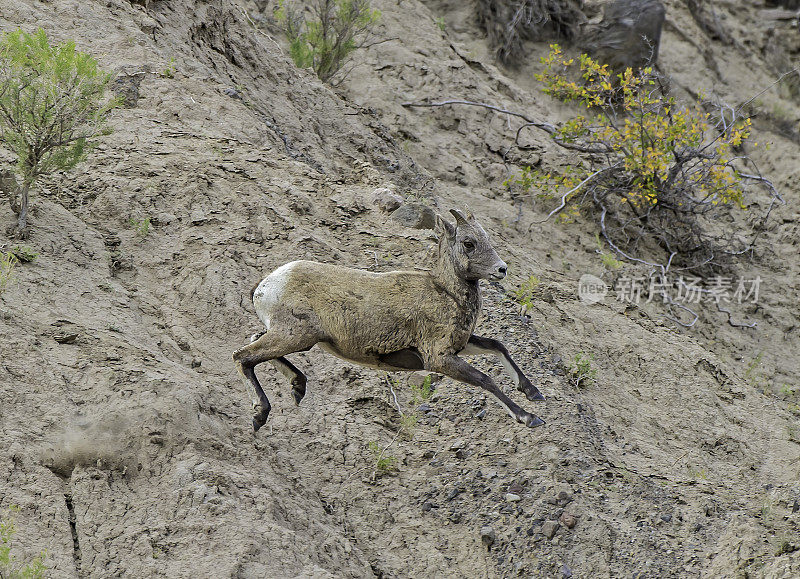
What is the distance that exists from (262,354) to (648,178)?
28.5 ft

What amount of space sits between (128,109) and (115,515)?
549 centimetres

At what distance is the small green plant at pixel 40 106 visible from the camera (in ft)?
24.8

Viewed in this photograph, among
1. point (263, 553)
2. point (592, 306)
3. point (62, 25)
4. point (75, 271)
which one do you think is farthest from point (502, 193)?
point (263, 553)

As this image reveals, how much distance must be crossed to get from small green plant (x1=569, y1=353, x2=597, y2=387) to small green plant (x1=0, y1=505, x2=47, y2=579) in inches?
200

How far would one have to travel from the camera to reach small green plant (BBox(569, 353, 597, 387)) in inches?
334

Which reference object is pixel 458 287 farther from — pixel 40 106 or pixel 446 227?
pixel 40 106

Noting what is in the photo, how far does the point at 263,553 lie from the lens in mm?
5398

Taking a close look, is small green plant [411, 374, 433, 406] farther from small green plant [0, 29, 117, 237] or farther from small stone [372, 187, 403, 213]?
small green plant [0, 29, 117, 237]

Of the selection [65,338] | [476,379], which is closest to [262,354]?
[476,379]

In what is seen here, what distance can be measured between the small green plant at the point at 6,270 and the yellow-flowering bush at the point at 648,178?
25.9 ft

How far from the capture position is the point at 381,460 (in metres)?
6.87

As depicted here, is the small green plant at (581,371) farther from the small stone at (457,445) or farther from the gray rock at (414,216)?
the gray rock at (414,216)

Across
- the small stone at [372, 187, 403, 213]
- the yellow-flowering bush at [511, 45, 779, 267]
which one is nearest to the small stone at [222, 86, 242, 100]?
the small stone at [372, 187, 403, 213]

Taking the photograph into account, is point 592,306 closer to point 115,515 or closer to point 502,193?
point 502,193
